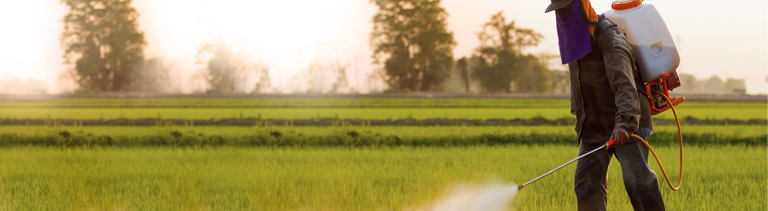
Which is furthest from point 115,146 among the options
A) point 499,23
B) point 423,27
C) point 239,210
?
point 499,23

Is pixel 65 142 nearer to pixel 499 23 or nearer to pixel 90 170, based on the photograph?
pixel 90 170

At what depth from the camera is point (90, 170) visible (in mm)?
5773

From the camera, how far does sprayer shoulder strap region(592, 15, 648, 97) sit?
243 centimetres

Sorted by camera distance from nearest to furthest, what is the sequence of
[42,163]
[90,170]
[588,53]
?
[588,53]
[90,170]
[42,163]

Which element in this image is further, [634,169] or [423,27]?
[423,27]

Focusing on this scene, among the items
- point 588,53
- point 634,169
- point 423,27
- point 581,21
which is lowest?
point 634,169

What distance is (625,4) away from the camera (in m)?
2.52

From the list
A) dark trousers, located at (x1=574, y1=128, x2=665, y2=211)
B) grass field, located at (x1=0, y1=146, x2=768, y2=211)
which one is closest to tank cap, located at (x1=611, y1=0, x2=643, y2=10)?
dark trousers, located at (x1=574, y1=128, x2=665, y2=211)

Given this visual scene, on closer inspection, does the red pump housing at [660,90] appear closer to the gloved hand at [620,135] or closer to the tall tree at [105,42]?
the gloved hand at [620,135]

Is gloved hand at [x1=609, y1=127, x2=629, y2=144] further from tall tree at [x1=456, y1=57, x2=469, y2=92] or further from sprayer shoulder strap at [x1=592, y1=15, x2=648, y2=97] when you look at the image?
tall tree at [x1=456, y1=57, x2=469, y2=92]

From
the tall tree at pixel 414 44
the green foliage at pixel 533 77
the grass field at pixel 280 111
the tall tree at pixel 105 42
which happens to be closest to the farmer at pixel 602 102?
the grass field at pixel 280 111

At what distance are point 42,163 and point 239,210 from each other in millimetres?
4280

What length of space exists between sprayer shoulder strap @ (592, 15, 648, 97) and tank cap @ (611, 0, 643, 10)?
0.11 m

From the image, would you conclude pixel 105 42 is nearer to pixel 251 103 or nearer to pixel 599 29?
pixel 251 103
